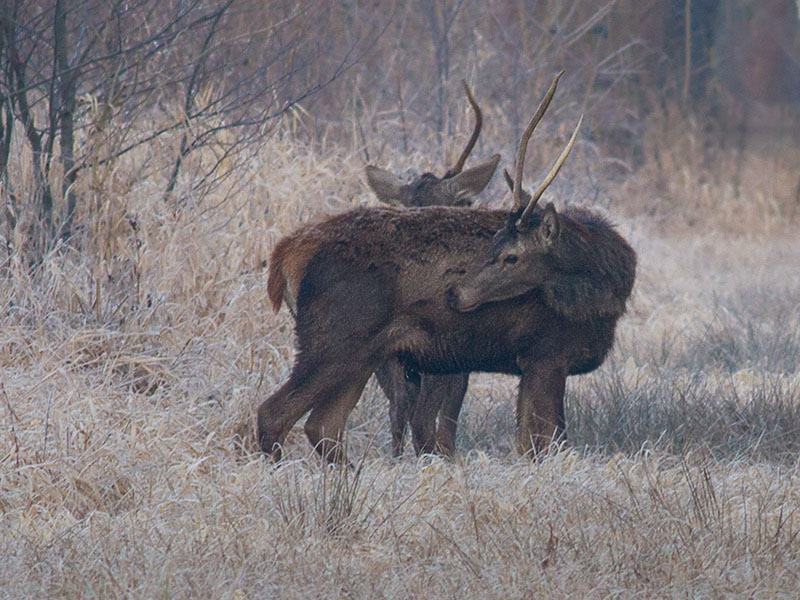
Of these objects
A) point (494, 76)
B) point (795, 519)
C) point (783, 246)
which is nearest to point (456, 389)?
point (795, 519)

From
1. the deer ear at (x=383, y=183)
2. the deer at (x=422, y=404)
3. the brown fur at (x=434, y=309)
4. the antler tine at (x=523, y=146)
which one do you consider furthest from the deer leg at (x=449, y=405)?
the deer ear at (x=383, y=183)

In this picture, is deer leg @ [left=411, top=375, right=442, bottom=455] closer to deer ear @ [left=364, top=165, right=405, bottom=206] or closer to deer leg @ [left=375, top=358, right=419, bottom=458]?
deer leg @ [left=375, top=358, right=419, bottom=458]

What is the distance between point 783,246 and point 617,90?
16.7ft

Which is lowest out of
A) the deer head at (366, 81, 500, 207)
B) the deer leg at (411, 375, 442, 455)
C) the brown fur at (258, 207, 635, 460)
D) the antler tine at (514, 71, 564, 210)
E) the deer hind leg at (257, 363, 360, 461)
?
the deer leg at (411, 375, 442, 455)

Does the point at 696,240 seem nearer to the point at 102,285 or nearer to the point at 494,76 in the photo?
the point at 494,76

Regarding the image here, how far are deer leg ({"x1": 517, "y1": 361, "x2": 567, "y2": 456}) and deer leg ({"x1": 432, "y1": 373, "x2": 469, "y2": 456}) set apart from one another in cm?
51

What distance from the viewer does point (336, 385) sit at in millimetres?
5305

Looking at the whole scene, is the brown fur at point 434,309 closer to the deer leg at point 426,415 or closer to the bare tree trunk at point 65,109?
the deer leg at point 426,415

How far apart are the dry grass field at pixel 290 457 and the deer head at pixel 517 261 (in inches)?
29.3

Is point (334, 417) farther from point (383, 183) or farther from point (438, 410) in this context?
point (383, 183)

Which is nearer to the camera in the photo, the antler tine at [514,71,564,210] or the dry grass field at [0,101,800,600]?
the dry grass field at [0,101,800,600]

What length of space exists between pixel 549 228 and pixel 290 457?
1668mm

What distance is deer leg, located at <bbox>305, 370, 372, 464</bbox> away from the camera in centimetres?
533

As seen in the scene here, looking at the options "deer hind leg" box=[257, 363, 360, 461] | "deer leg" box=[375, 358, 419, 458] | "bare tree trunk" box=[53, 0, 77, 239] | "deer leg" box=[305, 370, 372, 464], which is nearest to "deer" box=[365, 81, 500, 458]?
"deer leg" box=[375, 358, 419, 458]
